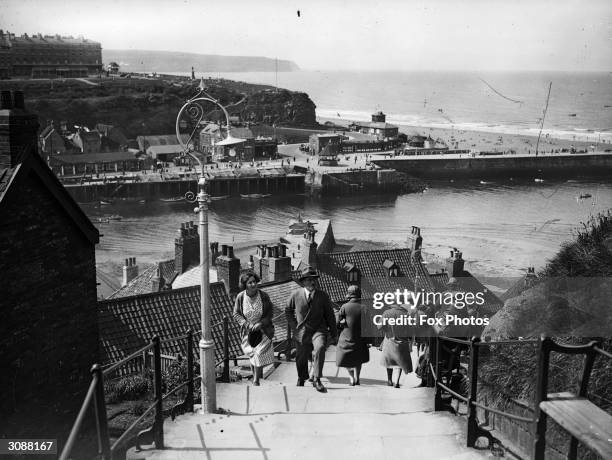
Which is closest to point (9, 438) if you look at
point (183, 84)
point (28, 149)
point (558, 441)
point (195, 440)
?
point (195, 440)

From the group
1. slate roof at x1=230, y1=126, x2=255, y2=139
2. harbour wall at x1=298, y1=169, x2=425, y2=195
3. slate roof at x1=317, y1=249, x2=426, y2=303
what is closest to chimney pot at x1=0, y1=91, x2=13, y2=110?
slate roof at x1=317, y1=249, x2=426, y2=303

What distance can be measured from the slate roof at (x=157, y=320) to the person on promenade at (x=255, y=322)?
7090mm

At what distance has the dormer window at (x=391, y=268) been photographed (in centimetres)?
2441

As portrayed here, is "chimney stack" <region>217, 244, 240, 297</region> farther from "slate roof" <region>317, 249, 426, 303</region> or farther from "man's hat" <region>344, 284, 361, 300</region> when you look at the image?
"man's hat" <region>344, 284, 361, 300</region>

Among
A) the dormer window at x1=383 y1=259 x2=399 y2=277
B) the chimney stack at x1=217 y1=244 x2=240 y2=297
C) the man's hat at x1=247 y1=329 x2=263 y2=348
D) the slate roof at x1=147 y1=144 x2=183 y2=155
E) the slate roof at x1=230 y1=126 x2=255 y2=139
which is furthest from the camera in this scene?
the slate roof at x1=230 y1=126 x2=255 y2=139

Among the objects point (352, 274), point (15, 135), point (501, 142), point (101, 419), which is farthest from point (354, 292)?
point (501, 142)

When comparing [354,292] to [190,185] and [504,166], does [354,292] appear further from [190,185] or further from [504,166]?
[504,166]

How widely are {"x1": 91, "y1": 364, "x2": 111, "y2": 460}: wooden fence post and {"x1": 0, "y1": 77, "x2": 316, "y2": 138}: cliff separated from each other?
9425 centimetres

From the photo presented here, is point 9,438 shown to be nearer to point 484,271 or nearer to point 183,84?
point 484,271

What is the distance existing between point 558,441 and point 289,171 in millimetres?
70732

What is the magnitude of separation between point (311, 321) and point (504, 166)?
255ft

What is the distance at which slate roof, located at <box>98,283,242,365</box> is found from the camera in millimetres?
14940

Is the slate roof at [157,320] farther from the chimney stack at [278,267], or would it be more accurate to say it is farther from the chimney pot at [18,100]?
the chimney pot at [18,100]

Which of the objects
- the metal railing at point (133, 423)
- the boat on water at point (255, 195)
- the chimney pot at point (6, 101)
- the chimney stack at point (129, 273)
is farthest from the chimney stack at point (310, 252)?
the boat on water at point (255, 195)
